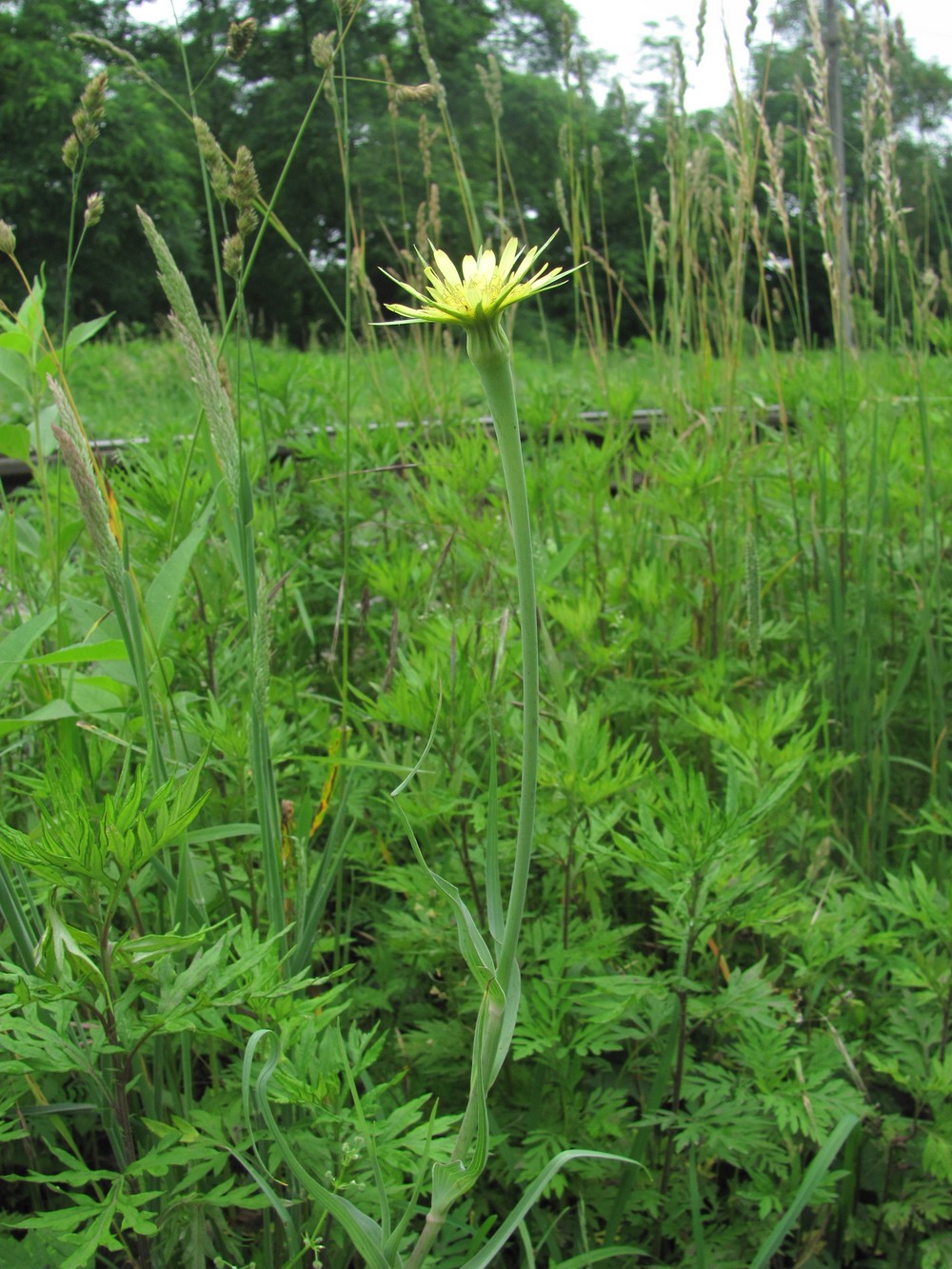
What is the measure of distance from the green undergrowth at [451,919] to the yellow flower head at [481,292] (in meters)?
0.36

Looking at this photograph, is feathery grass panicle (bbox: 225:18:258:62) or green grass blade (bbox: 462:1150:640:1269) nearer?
green grass blade (bbox: 462:1150:640:1269)

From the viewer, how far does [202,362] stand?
931 millimetres

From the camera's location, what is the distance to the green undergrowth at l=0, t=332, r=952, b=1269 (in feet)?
2.79

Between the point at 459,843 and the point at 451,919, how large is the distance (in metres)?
0.09

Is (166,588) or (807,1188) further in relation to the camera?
(166,588)

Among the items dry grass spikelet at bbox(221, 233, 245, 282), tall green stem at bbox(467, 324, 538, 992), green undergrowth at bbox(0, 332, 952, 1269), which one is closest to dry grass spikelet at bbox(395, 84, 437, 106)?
dry grass spikelet at bbox(221, 233, 245, 282)

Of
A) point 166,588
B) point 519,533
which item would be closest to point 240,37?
point 166,588

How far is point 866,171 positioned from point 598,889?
1.96 metres

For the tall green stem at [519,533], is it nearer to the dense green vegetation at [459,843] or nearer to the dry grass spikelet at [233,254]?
the dense green vegetation at [459,843]

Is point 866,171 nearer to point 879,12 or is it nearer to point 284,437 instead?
point 879,12

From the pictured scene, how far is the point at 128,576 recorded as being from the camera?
37.9 inches

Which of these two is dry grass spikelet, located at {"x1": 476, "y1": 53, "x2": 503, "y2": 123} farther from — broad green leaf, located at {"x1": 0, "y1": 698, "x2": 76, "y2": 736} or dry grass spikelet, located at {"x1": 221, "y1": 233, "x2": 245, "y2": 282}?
broad green leaf, located at {"x1": 0, "y1": 698, "x2": 76, "y2": 736}

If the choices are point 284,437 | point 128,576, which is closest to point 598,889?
point 128,576

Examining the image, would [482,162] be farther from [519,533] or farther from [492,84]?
[519,533]
